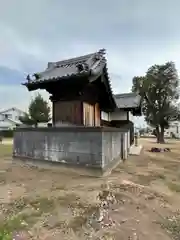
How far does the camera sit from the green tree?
98.6 feet

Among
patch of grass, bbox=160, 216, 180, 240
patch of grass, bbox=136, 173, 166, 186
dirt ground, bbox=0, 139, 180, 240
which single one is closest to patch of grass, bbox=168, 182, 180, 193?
dirt ground, bbox=0, 139, 180, 240

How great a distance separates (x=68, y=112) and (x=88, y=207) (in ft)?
13.8

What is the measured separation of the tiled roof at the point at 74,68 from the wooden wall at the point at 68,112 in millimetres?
1090

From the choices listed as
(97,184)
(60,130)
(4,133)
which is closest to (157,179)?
(97,184)

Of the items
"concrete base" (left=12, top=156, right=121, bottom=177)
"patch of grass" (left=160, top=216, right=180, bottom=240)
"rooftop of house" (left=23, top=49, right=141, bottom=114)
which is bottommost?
"patch of grass" (left=160, top=216, right=180, bottom=240)

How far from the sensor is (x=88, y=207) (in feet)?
14.3

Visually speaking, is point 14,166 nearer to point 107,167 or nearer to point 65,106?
point 65,106

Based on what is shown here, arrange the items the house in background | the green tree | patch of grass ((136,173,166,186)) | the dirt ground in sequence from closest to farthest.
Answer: the dirt ground < patch of grass ((136,173,166,186)) < the green tree < the house in background

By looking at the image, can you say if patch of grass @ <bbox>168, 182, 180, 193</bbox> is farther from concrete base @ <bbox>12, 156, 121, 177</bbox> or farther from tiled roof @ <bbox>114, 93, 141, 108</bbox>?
tiled roof @ <bbox>114, 93, 141, 108</bbox>

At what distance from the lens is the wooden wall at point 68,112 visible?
7.65 m

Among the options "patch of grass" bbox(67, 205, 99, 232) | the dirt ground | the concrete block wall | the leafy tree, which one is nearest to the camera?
the dirt ground

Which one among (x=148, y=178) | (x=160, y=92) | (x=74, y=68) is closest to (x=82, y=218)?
(x=148, y=178)

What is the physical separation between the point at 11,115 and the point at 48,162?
4920 centimetres

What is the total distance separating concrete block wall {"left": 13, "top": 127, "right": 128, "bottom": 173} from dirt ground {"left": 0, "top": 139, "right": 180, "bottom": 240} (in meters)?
0.63
